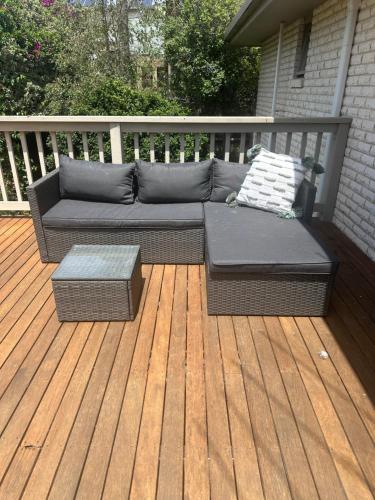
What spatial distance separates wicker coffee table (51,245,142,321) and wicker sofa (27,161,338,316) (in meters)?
0.50

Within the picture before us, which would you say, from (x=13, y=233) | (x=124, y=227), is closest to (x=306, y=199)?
(x=124, y=227)

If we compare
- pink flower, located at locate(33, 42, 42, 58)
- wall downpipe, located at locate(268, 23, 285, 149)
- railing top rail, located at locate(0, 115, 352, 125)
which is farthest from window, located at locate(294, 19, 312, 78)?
pink flower, located at locate(33, 42, 42, 58)

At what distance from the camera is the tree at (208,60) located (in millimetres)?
8875

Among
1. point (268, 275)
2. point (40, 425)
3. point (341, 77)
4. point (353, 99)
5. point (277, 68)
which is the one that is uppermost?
point (277, 68)

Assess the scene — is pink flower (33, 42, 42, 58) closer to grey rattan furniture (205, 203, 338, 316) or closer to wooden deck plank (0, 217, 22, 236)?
wooden deck plank (0, 217, 22, 236)

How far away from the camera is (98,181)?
9.75ft

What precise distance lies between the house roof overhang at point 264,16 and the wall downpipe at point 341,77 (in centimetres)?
129

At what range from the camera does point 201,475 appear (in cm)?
131

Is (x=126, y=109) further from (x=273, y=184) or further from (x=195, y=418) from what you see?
(x=195, y=418)

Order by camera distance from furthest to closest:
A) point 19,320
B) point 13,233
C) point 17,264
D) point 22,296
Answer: point 13,233 → point 17,264 → point 22,296 → point 19,320

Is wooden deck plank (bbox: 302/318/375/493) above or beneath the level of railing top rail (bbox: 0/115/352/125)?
beneath

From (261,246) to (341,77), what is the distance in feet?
8.11

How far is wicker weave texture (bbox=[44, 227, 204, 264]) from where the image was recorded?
109 inches

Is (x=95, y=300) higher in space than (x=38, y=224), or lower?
lower
